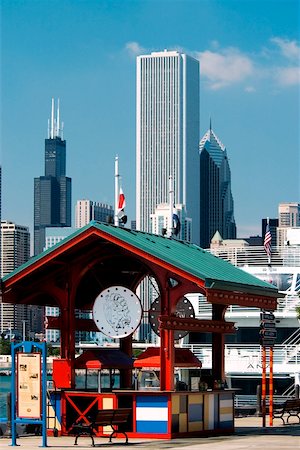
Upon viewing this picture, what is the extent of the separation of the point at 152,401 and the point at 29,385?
10.9 feet

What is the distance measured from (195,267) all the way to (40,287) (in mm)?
4425

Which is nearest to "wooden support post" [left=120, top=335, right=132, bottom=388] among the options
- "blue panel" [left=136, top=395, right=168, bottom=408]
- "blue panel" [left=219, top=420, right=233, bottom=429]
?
"blue panel" [left=219, top=420, right=233, bottom=429]

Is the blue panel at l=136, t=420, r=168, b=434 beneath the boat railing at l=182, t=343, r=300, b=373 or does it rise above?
beneath

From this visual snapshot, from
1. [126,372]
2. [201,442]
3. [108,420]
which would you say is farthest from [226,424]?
[108,420]

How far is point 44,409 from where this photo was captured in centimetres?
2806

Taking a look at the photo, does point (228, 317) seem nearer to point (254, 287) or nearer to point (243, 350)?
point (243, 350)

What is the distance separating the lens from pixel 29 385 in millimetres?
28500

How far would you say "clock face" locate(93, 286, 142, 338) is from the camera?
31125mm

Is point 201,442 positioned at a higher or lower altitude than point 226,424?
lower

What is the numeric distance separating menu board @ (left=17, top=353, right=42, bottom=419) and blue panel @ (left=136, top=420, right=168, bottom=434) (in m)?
3.11

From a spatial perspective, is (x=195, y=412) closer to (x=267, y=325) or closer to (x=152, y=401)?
(x=152, y=401)

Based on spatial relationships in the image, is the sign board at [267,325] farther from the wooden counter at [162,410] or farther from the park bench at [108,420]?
the park bench at [108,420]

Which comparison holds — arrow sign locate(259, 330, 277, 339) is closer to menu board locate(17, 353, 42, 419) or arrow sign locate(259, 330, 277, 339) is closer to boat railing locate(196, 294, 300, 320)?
menu board locate(17, 353, 42, 419)

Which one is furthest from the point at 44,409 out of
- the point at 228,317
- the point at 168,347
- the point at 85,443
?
the point at 228,317
